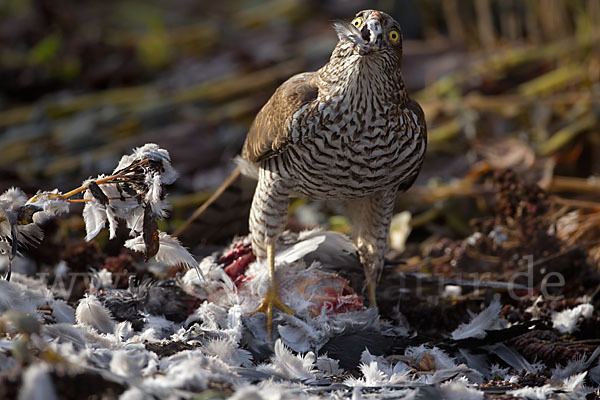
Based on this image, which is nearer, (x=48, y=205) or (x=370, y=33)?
(x=48, y=205)

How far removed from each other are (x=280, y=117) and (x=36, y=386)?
4.73ft

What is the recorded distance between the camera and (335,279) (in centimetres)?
277

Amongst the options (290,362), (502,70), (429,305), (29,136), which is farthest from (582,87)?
(29,136)

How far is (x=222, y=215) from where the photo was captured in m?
3.37

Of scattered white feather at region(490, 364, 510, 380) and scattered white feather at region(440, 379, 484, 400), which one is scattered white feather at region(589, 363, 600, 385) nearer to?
scattered white feather at region(490, 364, 510, 380)

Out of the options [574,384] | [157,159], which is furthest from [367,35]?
[574,384]

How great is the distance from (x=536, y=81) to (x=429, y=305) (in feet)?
10.3

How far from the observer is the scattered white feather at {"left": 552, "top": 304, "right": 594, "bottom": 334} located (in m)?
2.75

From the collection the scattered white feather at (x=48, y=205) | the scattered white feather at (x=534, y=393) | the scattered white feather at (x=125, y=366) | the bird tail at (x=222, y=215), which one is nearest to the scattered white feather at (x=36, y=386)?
the scattered white feather at (x=125, y=366)

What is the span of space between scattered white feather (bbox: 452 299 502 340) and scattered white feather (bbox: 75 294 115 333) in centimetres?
133

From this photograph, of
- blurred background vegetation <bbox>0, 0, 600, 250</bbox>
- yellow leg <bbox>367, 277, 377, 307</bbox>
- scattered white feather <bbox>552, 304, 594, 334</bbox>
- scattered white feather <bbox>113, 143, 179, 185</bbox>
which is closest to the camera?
scattered white feather <bbox>113, 143, 179, 185</bbox>

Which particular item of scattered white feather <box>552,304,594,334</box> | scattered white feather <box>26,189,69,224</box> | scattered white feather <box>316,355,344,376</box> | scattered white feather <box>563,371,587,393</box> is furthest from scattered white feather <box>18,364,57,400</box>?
scattered white feather <box>552,304,594,334</box>

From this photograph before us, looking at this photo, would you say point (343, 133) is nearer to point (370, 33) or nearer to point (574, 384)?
point (370, 33)

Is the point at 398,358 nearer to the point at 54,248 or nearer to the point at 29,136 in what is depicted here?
the point at 54,248
